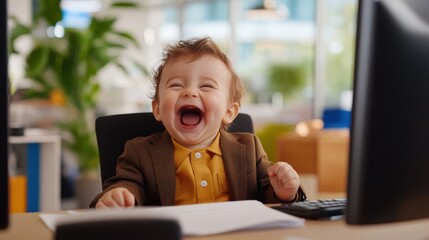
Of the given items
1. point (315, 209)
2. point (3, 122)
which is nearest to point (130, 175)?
point (315, 209)

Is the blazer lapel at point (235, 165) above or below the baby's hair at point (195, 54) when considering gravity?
below

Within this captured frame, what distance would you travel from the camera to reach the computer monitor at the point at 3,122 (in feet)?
3.03

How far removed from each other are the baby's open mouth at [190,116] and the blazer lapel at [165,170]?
70 millimetres

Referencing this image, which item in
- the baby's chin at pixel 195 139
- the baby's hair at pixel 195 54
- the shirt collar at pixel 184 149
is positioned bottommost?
the shirt collar at pixel 184 149

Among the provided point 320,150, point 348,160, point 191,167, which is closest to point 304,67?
point 320,150

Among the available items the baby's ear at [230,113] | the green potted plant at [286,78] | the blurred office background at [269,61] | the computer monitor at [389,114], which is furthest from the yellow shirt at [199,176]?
the green potted plant at [286,78]

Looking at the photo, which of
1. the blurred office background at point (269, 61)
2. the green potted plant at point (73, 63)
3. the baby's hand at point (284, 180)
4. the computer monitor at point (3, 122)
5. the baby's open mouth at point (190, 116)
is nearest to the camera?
the computer monitor at point (3, 122)

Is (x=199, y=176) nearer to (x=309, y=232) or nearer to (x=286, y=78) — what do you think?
(x=309, y=232)

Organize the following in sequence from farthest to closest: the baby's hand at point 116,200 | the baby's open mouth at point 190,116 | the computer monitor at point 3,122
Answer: the baby's open mouth at point 190,116
the baby's hand at point 116,200
the computer monitor at point 3,122

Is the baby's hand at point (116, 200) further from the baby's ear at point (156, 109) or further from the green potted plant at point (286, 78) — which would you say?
the green potted plant at point (286, 78)

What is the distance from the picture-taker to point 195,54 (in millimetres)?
1656

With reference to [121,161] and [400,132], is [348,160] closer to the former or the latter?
[400,132]

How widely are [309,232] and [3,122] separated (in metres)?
0.60

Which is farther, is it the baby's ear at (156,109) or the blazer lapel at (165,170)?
the baby's ear at (156,109)
